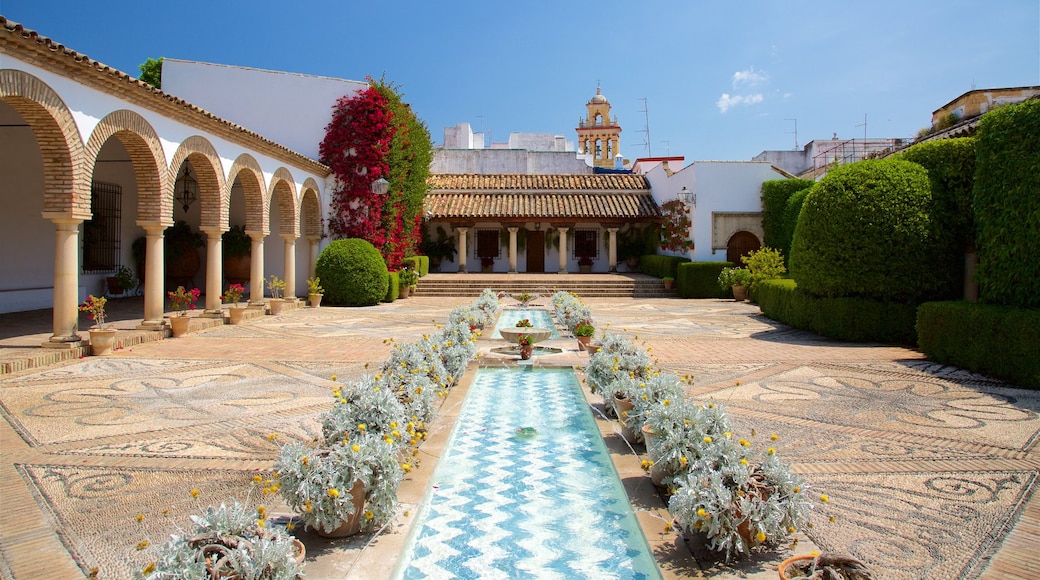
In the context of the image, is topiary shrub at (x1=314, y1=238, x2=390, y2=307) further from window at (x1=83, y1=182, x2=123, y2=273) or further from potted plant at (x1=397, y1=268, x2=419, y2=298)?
window at (x1=83, y1=182, x2=123, y2=273)

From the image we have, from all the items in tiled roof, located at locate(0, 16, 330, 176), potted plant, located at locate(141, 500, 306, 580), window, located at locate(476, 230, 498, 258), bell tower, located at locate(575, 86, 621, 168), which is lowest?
potted plant, located at locate(141, 500, 306, 580)

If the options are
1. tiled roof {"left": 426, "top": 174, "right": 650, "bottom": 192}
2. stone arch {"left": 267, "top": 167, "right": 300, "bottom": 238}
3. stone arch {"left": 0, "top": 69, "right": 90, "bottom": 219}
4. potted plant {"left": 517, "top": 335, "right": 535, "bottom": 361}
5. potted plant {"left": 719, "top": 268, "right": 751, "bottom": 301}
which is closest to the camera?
stone arch {"left": 0, "top": 69, "right": 90, "bottom": 219}

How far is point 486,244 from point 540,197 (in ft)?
10.6

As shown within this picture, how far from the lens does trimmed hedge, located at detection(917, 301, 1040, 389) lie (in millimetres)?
7238

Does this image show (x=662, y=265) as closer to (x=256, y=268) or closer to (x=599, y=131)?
(x=256, y=268)

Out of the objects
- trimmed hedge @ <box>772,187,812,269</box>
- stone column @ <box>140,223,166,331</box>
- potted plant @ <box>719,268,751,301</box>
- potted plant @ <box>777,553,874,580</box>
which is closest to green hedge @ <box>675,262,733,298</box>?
potted plant @ <box>719,268,751,301</box>

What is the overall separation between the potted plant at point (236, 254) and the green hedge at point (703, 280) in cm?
1372

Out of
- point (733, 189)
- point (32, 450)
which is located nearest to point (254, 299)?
point (32, 450)

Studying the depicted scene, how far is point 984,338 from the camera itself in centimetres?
793

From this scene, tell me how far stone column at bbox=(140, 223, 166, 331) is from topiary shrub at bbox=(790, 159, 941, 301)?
1167 cm

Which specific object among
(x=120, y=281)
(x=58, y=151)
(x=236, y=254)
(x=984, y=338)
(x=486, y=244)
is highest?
(x=58, y=151)

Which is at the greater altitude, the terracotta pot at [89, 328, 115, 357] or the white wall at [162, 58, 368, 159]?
→ the white wall at [162, 58, 368, 159]

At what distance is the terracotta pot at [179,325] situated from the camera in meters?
11.0

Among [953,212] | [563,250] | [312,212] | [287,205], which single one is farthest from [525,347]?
[563,250]
